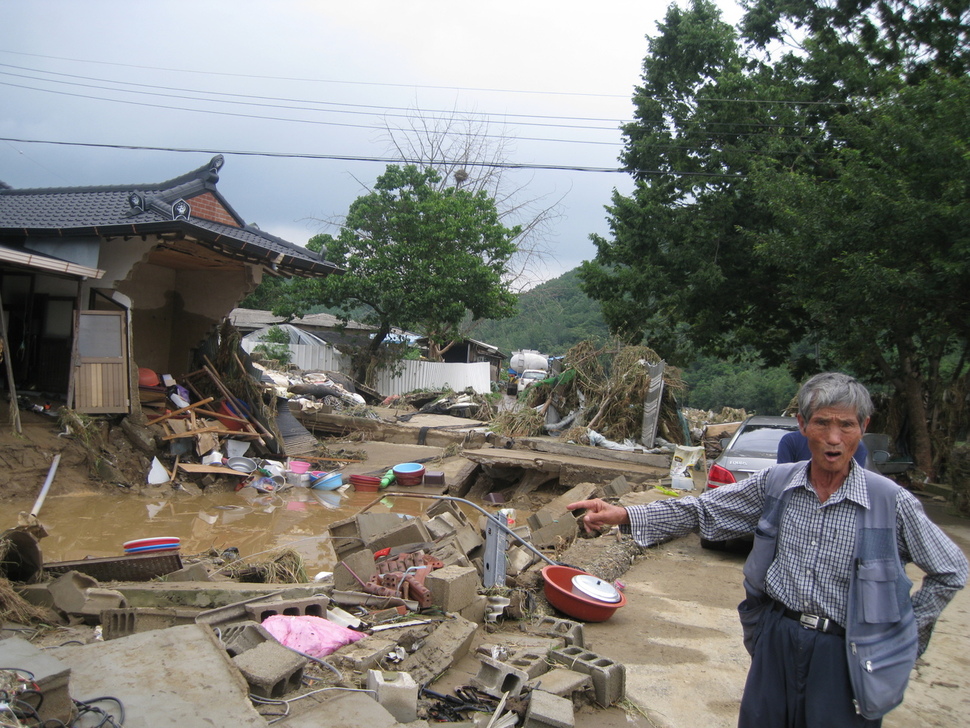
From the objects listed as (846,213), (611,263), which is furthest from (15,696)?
→ (611,263)

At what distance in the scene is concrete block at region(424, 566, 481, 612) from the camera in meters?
4.95

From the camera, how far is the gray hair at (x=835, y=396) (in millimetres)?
2506

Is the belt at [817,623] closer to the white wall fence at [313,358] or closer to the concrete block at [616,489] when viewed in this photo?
the concrete block at [616,489]

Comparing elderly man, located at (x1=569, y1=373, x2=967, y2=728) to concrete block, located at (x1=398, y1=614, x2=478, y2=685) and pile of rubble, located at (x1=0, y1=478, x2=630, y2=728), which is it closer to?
pile of rubble, located at (x1=0, y1=478, x2=630, y2=728)

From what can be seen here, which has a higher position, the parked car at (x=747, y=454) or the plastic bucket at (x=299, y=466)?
the parked car at (x=747, y=454)

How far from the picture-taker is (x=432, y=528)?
6906mm

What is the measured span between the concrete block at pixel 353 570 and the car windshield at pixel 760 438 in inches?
200

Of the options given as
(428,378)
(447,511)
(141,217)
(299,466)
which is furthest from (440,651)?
(428,378)

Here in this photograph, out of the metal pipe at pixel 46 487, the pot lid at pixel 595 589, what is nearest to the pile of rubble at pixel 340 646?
the pot lid at pixel 595 589

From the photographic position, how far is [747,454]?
8656mm

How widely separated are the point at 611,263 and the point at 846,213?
938 centimetres

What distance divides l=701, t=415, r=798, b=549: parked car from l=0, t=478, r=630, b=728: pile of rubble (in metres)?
2.59

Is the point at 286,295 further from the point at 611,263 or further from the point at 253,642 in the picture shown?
the point at 253,642

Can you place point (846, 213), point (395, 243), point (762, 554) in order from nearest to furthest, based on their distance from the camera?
point (762, 554) < point (846, 213) < point (395, 243)
